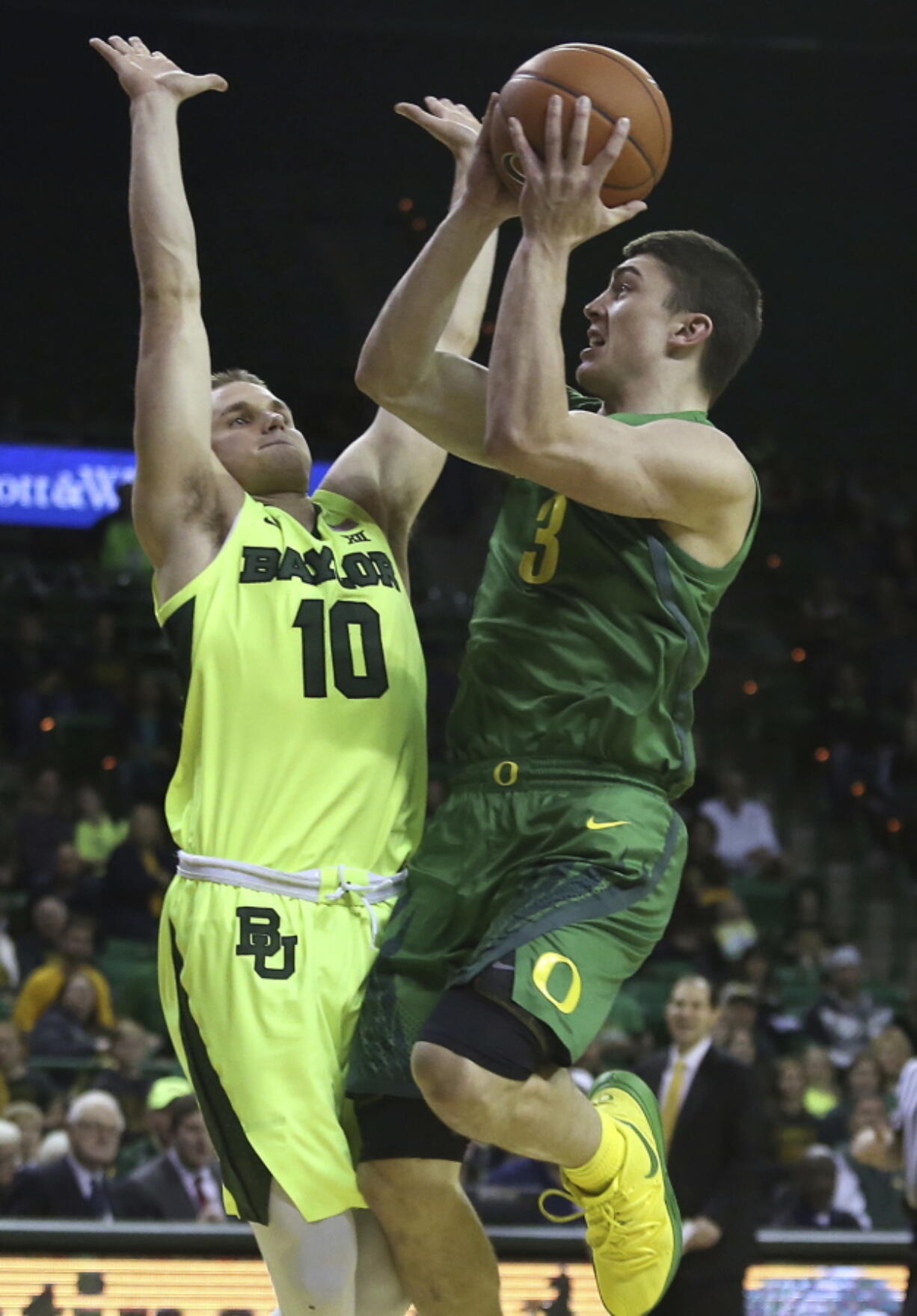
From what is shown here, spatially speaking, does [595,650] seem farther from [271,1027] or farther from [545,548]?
[271,1027]

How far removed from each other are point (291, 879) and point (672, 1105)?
298 cm

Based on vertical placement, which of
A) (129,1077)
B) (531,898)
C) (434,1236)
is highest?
(531,898)

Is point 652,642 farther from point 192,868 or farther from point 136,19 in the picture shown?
point 136,19

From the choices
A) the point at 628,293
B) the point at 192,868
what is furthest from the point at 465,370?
the point at 192,868

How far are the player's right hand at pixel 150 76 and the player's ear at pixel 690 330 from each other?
102 cm

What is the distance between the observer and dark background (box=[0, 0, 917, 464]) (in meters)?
13.8

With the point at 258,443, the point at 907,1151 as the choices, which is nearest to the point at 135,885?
the point at 907,1151

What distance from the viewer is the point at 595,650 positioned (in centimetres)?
364

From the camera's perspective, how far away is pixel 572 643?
365cm

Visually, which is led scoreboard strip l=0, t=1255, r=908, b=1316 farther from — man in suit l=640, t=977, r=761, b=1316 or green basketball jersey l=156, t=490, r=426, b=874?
green basketball jersey l=156, t=490, r=426, b=874

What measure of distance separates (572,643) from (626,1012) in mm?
7035

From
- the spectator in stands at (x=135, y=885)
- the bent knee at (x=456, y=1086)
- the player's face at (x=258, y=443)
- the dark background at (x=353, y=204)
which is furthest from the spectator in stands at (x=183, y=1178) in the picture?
the dark background at (x=353, y=204)

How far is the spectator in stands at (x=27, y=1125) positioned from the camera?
8023 mm

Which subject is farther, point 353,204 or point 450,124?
point 353,204
